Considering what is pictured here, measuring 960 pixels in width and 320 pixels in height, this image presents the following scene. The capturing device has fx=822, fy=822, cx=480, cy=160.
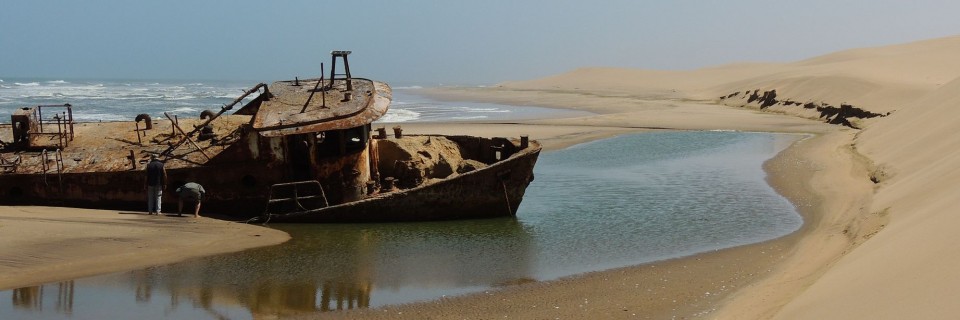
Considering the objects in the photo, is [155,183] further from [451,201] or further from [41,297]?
[451,201]

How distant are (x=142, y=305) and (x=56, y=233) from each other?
3.11 metres

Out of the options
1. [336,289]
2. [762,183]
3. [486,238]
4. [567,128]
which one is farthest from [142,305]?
[567,128]

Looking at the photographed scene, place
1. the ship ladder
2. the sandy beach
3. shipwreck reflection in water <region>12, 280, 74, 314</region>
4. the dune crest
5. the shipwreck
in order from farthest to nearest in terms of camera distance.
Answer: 1. the ship ladder
2. the shipwreck
3. shipwreck reflection in water <region>12, 280, 74, 314</region>
4. the sandy beach
5. the dune crest

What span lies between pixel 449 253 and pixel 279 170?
11.9 feet

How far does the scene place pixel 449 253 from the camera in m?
11.6

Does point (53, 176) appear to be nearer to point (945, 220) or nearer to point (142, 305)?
point (142, 305)

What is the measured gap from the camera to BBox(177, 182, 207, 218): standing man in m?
12.9

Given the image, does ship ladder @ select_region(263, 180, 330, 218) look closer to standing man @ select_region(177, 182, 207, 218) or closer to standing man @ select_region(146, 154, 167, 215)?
standing man @ select_region(177, 182, 207, 218)

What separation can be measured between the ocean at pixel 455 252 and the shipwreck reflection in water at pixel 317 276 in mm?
16

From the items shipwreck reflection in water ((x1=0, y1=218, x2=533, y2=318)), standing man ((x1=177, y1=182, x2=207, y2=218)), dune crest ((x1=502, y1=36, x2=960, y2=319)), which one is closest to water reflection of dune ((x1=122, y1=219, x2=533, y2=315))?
shipwreck reflection in water ((x1=0, y1=218, x2=533, y2=318))

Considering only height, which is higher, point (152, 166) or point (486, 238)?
point (152, 166)

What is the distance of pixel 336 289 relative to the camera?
31.6 ft

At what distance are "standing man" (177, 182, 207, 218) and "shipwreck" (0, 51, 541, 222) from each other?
0.51 m

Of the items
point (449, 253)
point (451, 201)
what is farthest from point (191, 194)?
point (449, 253)
